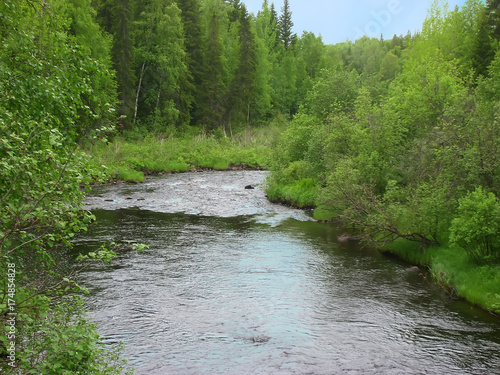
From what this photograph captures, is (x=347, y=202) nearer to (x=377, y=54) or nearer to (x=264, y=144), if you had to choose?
(x=264, y=144)

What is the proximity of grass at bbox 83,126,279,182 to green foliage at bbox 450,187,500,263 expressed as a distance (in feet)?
86.4

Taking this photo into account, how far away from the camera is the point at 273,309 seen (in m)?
13.2

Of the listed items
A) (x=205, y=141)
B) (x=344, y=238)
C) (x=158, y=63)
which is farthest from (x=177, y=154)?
(x=344, y=238)

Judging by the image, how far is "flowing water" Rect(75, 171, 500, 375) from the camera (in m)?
10.3

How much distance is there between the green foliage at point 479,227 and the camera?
13617 mm

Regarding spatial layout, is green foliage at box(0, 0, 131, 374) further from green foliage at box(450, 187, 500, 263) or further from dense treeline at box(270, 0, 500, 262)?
dense treeline at box(270, 0, 500, 262)

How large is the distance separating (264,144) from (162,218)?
4120 cm

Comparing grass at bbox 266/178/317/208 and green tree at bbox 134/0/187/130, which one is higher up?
green tree at bbox 134/0/187/130

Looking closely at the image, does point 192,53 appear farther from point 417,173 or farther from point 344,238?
point 417,173

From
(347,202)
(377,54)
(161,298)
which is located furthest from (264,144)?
(377,54)

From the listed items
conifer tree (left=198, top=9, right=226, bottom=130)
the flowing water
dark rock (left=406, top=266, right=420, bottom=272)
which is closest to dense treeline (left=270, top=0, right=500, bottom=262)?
dark rock (left=406, top=266, right=420, bottom=272)

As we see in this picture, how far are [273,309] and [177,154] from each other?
Result: 40722 mm

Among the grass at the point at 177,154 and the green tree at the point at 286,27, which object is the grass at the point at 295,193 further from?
the green tree at the point at 286,27

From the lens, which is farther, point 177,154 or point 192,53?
point 192,53
